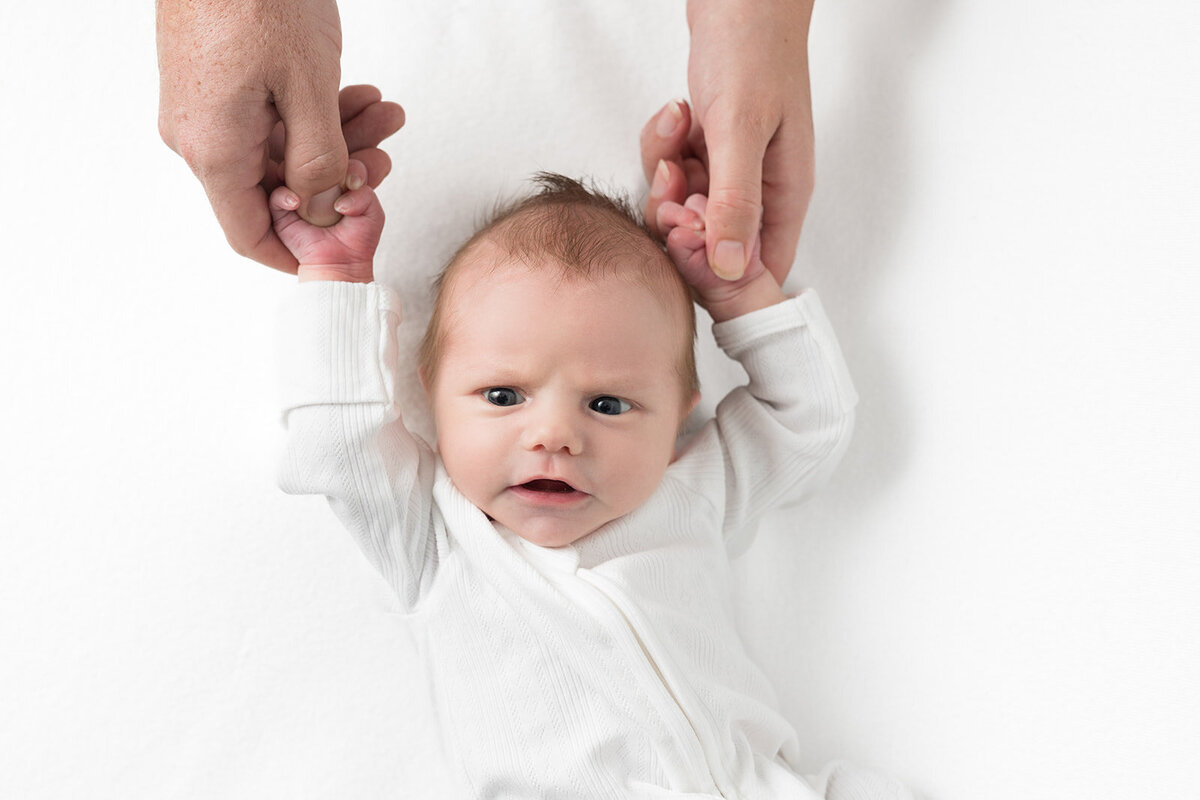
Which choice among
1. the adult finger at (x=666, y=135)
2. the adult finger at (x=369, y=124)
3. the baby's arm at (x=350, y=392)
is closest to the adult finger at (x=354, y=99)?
the adult finger at (x=369, y=124)

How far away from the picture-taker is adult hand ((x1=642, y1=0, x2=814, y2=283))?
4.32ft

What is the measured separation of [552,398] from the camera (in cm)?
122

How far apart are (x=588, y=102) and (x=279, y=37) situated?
62cm

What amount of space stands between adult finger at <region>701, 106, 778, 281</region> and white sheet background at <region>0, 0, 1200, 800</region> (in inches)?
11.9

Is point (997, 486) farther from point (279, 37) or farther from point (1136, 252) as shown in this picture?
point (279, 37)

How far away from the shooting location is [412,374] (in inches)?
58.7

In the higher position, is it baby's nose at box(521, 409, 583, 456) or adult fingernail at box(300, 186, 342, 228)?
adult fingernail at box(300, 186, 342, 228)

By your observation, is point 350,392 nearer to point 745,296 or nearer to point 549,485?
point 549,485

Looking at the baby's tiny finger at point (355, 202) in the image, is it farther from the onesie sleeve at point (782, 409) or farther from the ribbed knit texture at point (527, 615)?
the onesie sleeve at point (782, 409)

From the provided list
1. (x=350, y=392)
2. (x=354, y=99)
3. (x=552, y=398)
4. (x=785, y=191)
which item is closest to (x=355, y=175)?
(x=354, y=99)

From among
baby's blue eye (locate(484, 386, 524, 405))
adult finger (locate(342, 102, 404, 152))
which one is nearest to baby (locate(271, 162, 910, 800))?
baby's blue eye (locate(484, 386, 524, 405))

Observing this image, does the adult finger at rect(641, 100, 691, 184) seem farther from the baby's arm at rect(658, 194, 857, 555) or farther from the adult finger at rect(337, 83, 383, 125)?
the adult finger at rect(337, 83, 383, 125)

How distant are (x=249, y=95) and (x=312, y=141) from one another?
90 mm

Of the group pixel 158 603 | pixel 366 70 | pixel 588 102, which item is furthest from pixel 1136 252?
pixel 158 603
